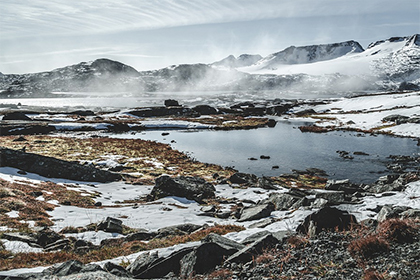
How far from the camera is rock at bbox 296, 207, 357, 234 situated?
10.2m

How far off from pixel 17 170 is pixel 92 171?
589 centimetres

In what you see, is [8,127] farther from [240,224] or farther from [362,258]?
[362,258]

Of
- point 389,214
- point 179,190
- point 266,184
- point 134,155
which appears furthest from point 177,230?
point 134,155

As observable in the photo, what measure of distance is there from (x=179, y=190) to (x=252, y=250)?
12974mm

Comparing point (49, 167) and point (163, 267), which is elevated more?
point (163, 267)

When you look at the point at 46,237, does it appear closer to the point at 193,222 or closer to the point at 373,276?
the point at 193,222

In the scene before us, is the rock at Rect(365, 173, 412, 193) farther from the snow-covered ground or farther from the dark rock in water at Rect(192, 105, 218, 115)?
the dark rock in water at Rect(192, 105, 218, 115)

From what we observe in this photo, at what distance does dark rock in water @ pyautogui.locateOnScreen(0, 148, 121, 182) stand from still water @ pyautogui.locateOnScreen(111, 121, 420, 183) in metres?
15.3

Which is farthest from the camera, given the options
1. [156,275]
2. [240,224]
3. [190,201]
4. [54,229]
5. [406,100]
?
[406,100]

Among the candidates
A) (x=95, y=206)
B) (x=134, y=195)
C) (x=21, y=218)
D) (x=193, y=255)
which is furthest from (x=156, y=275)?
(x=134, y=195)

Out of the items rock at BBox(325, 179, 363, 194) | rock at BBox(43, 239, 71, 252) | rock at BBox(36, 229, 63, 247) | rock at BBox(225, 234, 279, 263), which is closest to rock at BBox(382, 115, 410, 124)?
rock at BBox(325, 179, 363, 194)

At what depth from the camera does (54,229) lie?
12.4m

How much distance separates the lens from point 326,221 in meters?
10.5

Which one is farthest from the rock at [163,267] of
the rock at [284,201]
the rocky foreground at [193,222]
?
the rock at [284,201]
